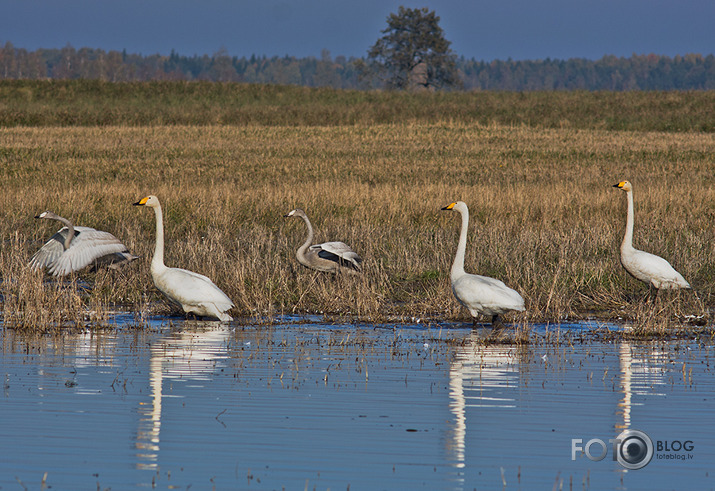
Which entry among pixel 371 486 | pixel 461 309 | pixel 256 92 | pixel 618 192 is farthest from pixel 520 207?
pixel 256 92

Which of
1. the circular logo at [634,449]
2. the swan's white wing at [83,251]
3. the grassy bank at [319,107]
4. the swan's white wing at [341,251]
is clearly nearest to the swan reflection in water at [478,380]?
the circular logo at [634,449]

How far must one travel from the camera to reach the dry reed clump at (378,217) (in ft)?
32.4

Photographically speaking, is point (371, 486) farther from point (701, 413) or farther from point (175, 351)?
point (175, 351)

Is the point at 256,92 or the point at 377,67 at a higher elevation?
the point at 377,67

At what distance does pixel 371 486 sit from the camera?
170 inches

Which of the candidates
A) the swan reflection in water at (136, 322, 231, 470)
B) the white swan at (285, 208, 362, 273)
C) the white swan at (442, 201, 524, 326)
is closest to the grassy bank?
the white swan at (285, 208, 362, 273)

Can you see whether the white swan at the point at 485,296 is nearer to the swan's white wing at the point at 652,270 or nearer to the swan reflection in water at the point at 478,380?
the swan reflection in water at the point at 478,380

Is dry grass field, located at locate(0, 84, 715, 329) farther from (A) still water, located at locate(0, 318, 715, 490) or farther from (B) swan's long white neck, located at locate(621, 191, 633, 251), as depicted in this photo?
(A) still water, located at locate(0, 318, 715, 490)

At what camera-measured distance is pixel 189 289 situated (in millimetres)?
8656

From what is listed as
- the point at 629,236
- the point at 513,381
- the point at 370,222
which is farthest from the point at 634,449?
the point at 370,222

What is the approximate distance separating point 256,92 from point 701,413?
53.9 m

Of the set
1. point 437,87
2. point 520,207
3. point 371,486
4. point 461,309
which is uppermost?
point 437,87

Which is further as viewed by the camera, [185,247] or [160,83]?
[160,83]

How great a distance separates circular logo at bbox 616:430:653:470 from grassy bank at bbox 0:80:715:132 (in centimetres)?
4172
